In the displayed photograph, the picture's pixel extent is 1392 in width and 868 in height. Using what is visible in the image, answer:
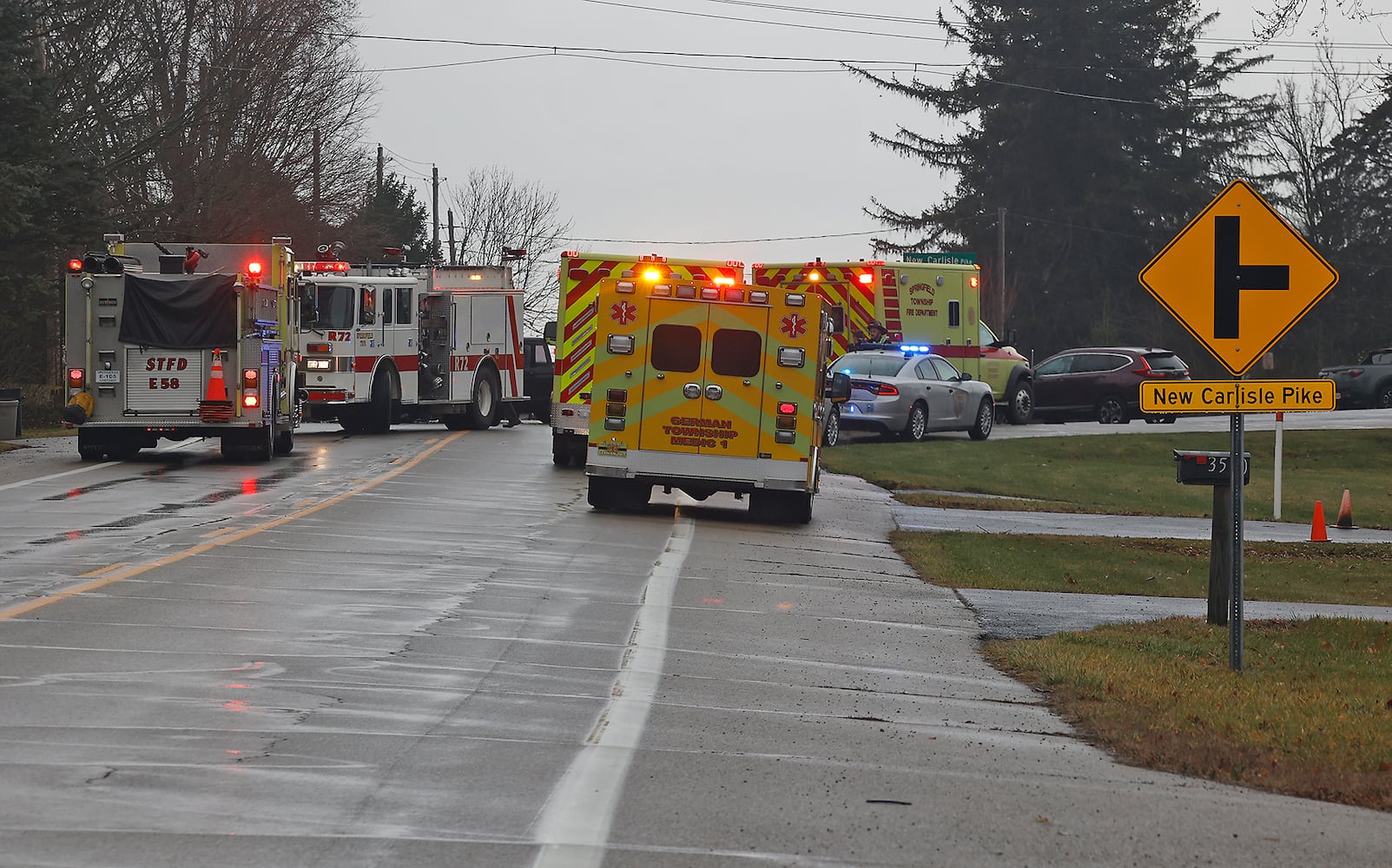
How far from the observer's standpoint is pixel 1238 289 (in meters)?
10.4

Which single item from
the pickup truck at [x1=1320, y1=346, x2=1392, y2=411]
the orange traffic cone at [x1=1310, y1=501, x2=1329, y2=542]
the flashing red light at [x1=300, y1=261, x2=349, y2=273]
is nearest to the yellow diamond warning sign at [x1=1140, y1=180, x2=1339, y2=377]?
the orange traffic cone at [x1=1310, y1=501, x2=1329, y2=542]

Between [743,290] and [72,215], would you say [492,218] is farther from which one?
[743,290]

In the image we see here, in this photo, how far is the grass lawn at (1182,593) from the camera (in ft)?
26.2

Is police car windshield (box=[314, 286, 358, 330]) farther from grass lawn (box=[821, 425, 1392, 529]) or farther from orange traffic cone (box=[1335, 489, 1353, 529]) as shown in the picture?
orange traffic cone (box=[1335, 489, 1353, 529])

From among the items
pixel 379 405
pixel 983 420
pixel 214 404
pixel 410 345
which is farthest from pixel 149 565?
pixel 983 420

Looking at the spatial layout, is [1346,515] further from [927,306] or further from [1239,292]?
[927,306]

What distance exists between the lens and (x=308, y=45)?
5925 centimetres

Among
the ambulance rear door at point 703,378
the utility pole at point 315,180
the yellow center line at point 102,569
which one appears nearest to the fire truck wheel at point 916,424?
the ambulance rear door at point 703,378

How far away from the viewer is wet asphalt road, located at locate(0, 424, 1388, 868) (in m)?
5.95

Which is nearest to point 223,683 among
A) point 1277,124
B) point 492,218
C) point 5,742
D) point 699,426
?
point 5,742

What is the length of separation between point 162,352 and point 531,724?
18.1 metres

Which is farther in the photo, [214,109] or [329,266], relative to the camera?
[214,109]

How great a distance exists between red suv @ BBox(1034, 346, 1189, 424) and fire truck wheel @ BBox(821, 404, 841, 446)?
10.3 meters

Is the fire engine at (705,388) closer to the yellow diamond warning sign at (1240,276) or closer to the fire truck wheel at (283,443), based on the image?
the yellow diamond warning sign at (1240,276)
